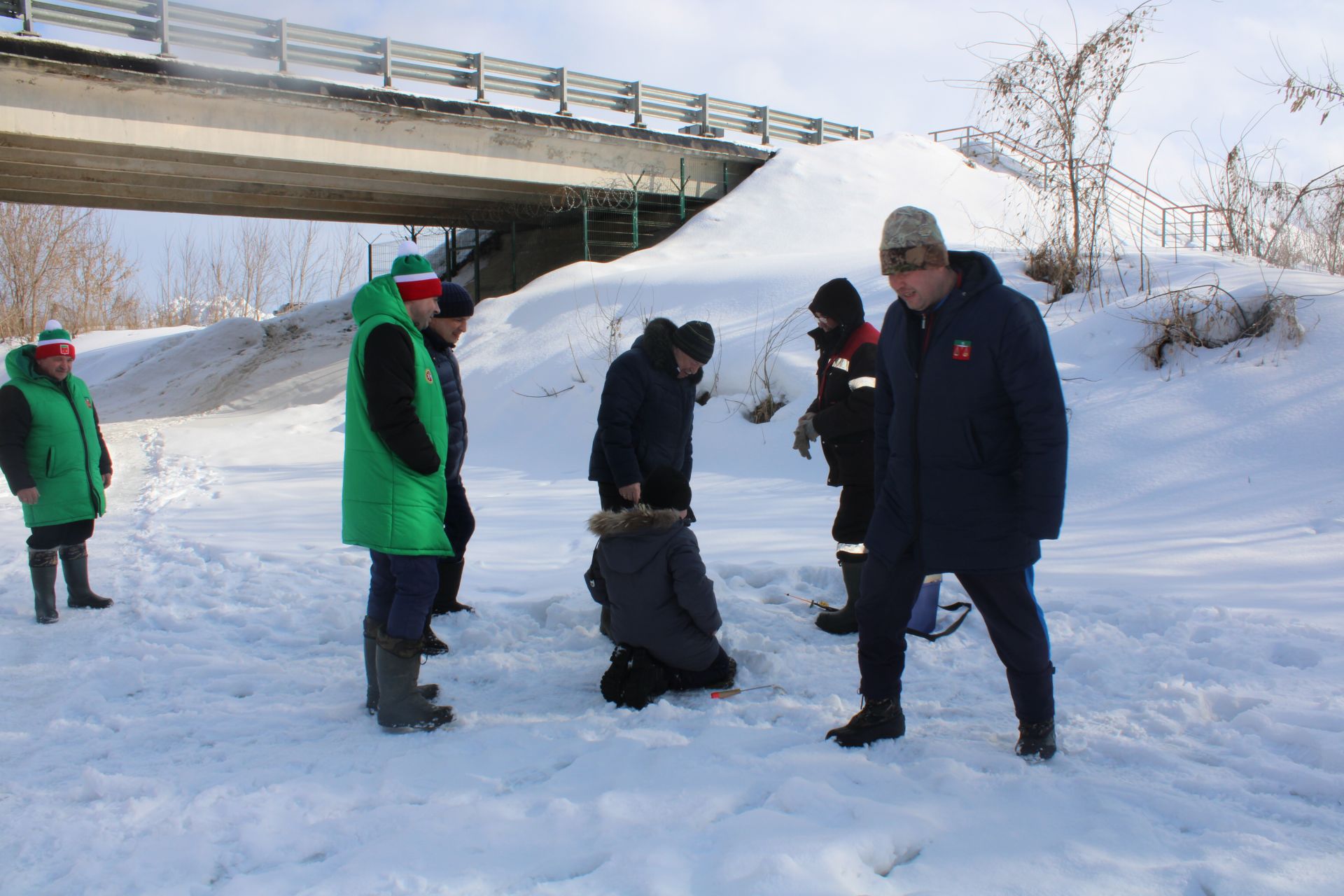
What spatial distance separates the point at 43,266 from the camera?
28.5 m

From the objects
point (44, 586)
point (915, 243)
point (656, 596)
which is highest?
point (915, 243)

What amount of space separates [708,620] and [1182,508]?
13.2ft

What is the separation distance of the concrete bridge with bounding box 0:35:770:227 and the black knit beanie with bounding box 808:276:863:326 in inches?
552

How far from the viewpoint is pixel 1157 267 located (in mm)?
9945

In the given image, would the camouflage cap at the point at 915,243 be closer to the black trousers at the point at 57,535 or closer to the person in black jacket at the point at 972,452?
the person in black jacket at the point at 972,452

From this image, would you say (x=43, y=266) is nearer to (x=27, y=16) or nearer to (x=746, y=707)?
(x=27, y=16)

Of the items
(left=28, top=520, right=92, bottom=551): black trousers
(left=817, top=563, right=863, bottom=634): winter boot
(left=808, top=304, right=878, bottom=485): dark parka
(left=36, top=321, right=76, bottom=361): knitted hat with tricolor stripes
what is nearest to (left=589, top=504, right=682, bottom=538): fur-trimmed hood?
(left=808, top=304, right=878, bottom=485): dark parka

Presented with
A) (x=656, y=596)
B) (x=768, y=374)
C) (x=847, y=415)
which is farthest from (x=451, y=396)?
(x=768, y=374)

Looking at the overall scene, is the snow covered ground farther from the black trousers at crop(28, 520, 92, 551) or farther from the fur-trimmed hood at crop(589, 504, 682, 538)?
the fur-trimmed hood at crop(589, 504, 682, 538)

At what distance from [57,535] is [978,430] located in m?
4.71

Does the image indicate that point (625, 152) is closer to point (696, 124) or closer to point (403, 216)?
point (696, 124)

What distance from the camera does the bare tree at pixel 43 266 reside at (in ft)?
91.5

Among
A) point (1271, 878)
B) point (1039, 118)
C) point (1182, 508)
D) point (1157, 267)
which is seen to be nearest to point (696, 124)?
point (1039, 118)

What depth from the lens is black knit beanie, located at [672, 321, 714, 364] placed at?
13.3 ft
